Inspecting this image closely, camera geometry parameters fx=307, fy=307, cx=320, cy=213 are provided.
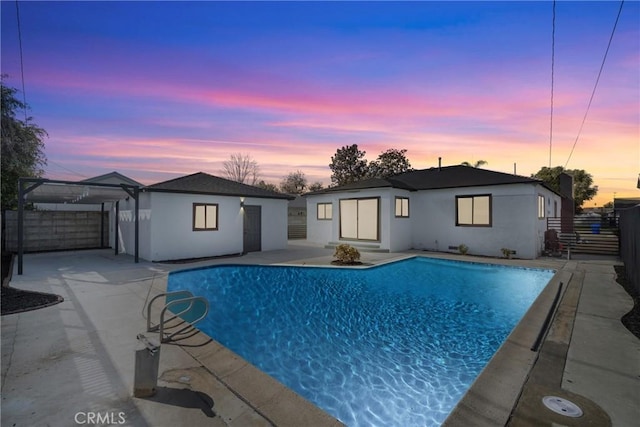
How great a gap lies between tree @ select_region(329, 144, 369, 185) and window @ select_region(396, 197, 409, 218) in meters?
23.6

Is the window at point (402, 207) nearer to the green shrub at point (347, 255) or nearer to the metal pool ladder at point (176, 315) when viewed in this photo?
the green shrub at point (347, 255)

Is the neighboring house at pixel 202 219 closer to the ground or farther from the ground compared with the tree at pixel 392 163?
closer to the ground

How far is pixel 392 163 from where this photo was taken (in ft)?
119

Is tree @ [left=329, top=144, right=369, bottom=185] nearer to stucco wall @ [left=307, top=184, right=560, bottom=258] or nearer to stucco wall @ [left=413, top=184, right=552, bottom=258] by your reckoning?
stucco wall @ [left=307, top=184, right=560, bottom=258]

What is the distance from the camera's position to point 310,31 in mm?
10258

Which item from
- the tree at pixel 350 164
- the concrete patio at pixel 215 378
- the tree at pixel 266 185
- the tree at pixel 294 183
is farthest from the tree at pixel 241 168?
the concrete patio at pixel 215 378

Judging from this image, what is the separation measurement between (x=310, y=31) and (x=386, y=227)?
900 cm

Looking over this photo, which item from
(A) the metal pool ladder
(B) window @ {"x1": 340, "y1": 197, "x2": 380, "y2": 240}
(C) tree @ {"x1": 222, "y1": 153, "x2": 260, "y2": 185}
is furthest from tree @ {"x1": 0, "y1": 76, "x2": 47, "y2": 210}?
(C) tree @ {"x1": 222, "y1": 153, "x2": 260, "y2": 185}

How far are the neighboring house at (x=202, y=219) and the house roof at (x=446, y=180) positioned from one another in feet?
14.8

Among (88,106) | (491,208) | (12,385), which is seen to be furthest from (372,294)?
(88,106)

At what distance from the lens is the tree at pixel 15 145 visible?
12711mm

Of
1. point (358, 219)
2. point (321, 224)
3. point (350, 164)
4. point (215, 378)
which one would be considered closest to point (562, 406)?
point (215, 378)

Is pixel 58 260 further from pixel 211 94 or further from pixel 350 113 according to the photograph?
pixel 350 113

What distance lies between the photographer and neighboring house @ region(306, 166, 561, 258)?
522 inches
